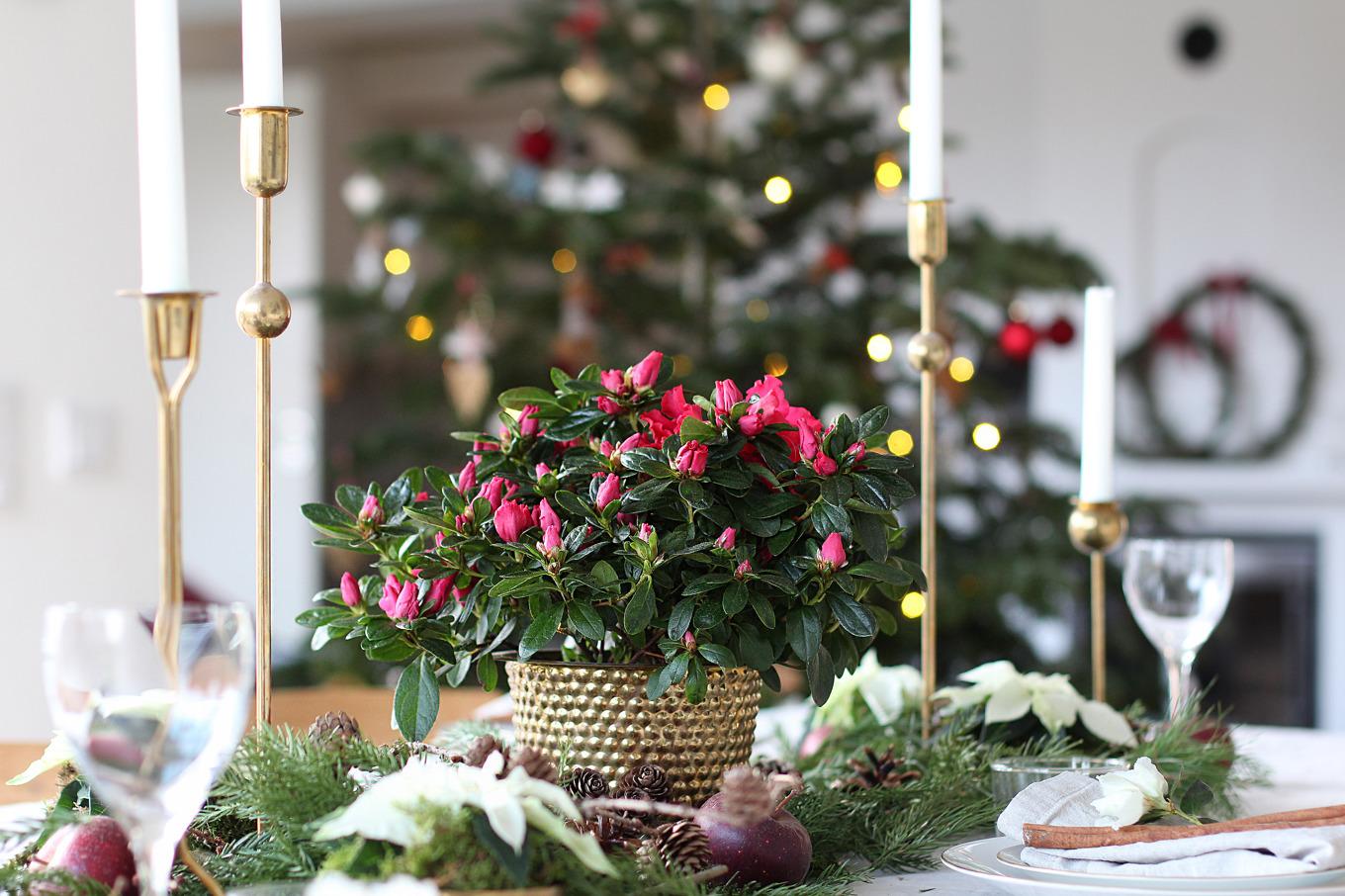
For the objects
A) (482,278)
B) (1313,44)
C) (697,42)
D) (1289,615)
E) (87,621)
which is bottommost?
(1289,615)

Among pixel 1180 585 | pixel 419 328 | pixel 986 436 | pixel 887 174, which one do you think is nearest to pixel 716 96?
pixel 887 174

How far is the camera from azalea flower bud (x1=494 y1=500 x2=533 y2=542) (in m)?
0.69

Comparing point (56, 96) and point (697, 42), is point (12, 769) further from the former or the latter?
point (697, 42)

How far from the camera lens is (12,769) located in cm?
99

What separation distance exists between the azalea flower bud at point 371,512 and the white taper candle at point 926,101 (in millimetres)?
426

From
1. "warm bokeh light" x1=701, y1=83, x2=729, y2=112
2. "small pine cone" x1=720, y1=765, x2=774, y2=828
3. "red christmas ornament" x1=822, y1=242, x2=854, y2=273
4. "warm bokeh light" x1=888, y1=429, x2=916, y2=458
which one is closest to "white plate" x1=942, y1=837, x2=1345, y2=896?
"small pine cone" x1=720, y1=765, x2=774, y2=828

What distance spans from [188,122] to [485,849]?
5.15m

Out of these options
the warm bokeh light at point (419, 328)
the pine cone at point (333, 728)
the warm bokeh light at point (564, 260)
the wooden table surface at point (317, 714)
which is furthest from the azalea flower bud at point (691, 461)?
the warm bokeh light at point (419, 328)

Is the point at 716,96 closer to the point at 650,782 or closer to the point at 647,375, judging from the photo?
the point at 647,375

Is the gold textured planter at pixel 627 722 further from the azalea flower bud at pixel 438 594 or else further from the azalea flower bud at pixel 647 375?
the azalea flower bud at pixel 647 375

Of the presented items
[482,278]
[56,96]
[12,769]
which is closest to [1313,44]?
[482,278]

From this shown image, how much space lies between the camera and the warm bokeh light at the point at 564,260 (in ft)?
8.60

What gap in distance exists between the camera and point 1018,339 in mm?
2447

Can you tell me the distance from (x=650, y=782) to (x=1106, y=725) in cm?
36
